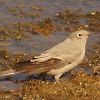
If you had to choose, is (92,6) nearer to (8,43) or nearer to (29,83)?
(8,43)

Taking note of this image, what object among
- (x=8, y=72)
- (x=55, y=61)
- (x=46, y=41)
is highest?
(x=55, y=61)

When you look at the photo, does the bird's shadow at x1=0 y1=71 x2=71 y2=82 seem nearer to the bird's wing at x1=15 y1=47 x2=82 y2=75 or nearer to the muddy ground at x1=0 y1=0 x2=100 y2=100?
the muddy ground at x1=0 y1=0 x2=100 y2=100

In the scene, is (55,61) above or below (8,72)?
above

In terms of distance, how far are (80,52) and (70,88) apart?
0.88 metres

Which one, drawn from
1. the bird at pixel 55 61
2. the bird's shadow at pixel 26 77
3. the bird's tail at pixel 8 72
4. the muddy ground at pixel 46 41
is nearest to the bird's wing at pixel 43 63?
the bird at pixel 55 61

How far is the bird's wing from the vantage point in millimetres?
9586

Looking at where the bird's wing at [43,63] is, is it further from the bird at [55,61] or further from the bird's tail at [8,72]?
the bird's tail at [8,72]

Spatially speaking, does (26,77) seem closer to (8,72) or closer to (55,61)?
(8,72)

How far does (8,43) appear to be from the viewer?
11992 millimetres

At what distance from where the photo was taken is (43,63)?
382 inches

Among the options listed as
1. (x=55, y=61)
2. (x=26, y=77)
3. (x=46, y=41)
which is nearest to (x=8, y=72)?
(x=26, y=77)

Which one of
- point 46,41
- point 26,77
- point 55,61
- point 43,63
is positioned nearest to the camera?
point 43,63

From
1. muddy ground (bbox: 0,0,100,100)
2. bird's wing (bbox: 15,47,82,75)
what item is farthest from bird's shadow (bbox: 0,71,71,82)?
bird's wing (bbox: 15,47,82,75)

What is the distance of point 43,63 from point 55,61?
30 centimetres
